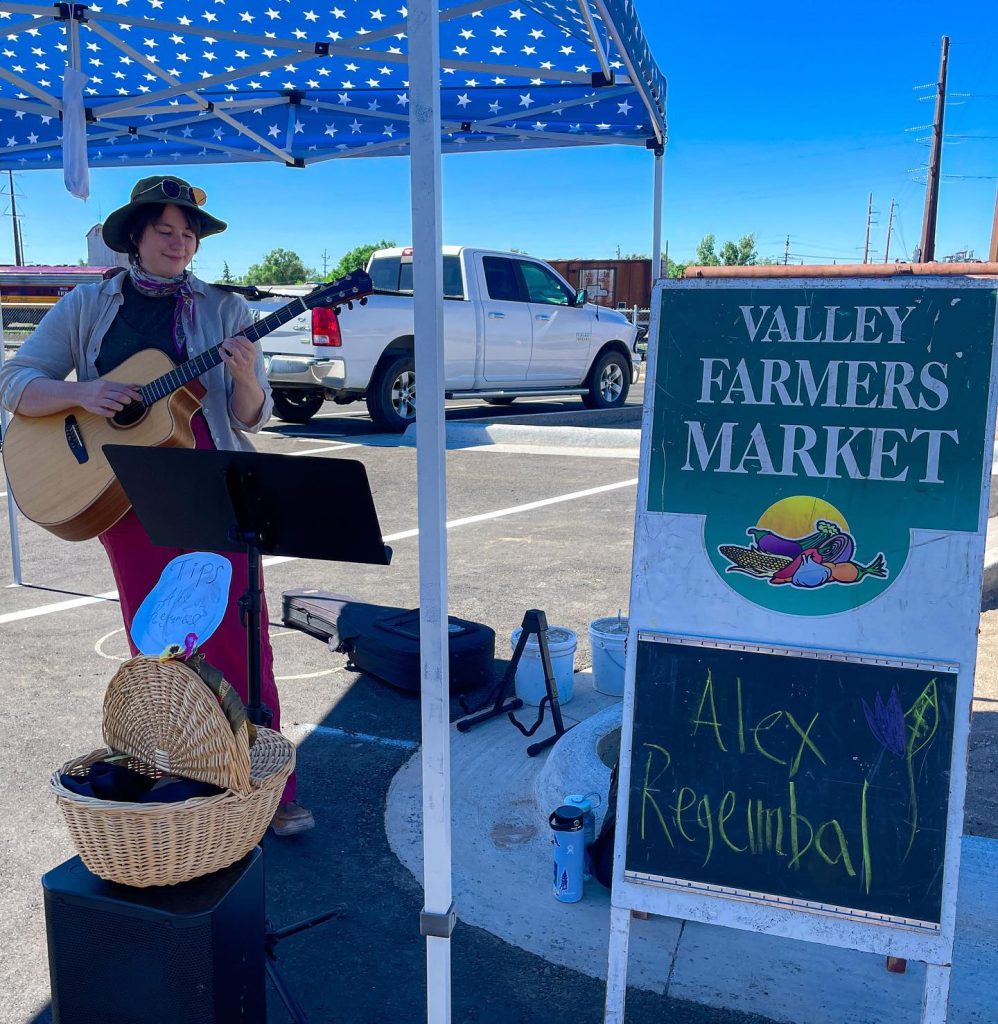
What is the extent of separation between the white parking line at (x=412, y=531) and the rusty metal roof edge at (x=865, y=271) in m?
2.42

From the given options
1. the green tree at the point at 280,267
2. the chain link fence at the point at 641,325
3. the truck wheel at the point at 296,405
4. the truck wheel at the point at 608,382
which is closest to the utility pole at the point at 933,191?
the chain link fence at the point at 641,325

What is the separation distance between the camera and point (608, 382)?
14.4m

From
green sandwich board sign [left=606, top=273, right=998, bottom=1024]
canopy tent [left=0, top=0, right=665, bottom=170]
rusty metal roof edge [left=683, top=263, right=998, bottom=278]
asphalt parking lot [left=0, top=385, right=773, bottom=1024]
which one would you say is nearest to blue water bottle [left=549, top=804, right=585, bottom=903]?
asphalt parking lot [left=0, top=385, right=773, bottom=1024]

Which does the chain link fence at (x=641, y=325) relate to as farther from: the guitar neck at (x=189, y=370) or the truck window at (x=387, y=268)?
the truck window at (x=387, y=268)

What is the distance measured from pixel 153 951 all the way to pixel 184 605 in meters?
0.72

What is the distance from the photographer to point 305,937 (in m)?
2.66

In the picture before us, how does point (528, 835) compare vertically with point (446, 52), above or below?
below

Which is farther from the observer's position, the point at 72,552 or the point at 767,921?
the point at 72,552

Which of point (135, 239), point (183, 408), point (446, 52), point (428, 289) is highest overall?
point (446, 52)

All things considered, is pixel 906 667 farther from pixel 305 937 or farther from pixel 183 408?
pixel 183 408

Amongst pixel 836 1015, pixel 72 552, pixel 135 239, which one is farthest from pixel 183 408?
pixel 72 552

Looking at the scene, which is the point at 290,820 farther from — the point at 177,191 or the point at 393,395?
the point at 393,395

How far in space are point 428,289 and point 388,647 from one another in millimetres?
2676

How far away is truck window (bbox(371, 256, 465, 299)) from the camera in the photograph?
39.3ft
